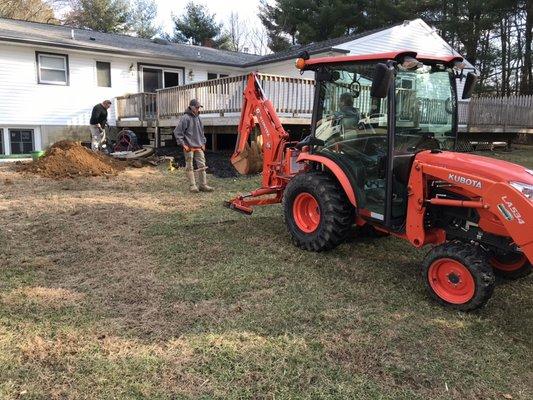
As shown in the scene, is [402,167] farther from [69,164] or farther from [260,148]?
[69,164]

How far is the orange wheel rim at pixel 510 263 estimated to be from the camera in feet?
15.3

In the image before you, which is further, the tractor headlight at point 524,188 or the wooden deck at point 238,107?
the wooden deck at point 238,107

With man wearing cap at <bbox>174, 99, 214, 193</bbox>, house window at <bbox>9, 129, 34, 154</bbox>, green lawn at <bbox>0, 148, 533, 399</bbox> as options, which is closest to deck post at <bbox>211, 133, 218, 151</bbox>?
man wearing cap at <bbox>174, 99, 214, 193</bbox>

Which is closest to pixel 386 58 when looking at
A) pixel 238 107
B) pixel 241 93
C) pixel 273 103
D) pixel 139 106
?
pixel 273 103

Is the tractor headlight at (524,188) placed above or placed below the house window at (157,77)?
below

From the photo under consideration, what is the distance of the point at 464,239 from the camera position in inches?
168

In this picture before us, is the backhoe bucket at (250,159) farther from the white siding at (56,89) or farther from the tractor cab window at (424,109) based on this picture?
the white siding at (56,89)

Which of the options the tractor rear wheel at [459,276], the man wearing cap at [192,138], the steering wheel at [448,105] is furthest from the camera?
the man wearing cap at [192,138]

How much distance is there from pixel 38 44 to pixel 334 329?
1642 centimetres

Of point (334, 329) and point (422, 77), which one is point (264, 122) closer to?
point (422, 77)

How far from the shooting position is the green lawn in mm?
3025

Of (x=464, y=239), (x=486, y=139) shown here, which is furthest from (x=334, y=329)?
(x=486, y=139)

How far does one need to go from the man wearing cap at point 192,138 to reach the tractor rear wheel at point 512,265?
5984mm

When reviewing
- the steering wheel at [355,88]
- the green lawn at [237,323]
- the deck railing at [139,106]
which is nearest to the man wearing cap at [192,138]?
the green lawn at [237,323]
